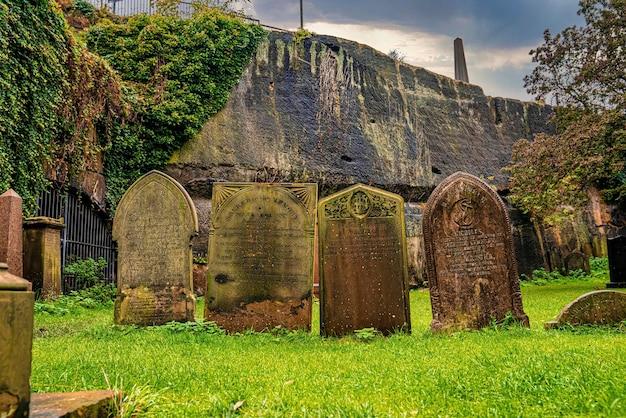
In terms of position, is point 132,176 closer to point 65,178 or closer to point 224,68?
point 65,178


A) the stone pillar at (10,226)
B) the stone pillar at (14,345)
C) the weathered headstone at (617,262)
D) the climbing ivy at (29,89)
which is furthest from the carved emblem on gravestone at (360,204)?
the weathered headstone at (617,262)

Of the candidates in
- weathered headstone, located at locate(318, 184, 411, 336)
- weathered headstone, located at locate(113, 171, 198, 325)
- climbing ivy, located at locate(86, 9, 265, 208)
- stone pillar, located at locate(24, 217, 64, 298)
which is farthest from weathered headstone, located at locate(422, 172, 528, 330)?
climbing ivy, located at locate(86, 9, 265, 208)

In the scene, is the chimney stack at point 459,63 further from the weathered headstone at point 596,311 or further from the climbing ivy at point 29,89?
the weathered headstone at point 596,311

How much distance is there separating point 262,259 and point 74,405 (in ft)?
17.0

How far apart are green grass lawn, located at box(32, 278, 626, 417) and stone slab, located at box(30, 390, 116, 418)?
0.27 m

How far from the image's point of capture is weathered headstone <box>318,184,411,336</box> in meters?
6.90

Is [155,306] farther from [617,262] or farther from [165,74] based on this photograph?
[617,262]

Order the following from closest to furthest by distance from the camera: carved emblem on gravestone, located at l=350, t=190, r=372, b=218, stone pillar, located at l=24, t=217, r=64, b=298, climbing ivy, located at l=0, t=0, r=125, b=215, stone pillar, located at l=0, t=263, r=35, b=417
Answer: stone pillar, located at l=0, t=263, r=35, b=417, carved emblem on gravestone, located at l=350, t=190, r=372, b=218, climbing ivy, located at l=0, t=0, r=125, b=215, stone pillar, located at l=24, t=217, r=64, b=298

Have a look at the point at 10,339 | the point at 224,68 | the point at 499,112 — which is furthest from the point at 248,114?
the point at 10,339

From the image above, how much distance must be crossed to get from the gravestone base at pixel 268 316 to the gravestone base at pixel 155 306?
530mm

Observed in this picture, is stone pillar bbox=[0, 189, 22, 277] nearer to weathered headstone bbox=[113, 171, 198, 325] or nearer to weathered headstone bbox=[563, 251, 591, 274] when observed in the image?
weathered headstone bbox=[113, 171, 198, 325]

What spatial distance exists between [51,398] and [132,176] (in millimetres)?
13546

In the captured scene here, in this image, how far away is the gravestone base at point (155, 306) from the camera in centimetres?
776

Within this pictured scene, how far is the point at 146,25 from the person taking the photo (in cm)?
1667
